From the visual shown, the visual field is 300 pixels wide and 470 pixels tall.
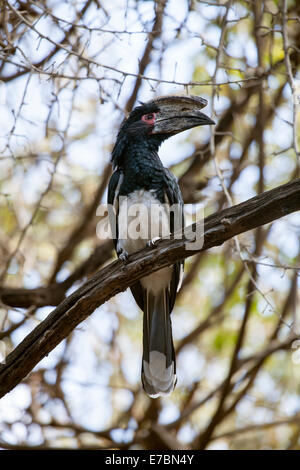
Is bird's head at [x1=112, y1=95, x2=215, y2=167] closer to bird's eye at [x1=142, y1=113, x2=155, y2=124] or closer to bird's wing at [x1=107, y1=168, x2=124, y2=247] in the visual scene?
bird's eye at [x1=142, y1=113, x2=155, y2=124]

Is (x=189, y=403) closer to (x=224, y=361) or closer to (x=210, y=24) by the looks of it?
(x=224, y=361)

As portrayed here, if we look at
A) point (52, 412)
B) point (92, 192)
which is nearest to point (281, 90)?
point (92, 192)

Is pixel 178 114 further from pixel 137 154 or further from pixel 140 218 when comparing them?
pixel 140 218

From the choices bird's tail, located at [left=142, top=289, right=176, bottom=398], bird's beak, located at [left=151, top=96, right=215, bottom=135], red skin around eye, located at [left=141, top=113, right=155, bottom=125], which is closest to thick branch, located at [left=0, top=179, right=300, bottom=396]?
bird's tail, located at [left=142, top=289, right=176, bottom=398]

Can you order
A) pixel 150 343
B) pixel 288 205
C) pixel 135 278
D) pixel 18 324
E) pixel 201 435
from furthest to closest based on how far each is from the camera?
pixel 201 435, pixel 18 324, pixel 150 343, pixel 135 278, pixel 288 205

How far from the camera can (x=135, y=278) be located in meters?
2.81

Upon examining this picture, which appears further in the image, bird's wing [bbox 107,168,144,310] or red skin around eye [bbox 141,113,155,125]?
red skin around eye [bbox 141,113,155,125]

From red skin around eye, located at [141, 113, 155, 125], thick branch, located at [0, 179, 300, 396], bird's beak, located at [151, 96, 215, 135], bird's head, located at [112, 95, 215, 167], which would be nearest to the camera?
thick branch, located at [0, 179, 300, 396]

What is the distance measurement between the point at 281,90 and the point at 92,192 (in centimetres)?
194

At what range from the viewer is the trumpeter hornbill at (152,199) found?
3693mm

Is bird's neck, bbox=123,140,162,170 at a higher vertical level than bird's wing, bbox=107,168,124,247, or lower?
higher

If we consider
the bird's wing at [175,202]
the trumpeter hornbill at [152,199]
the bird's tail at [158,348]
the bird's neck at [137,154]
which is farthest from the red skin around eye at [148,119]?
the bird's tail at [158,348]

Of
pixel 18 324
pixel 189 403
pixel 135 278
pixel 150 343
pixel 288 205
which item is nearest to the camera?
pixel 288 205

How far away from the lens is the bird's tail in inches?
145
